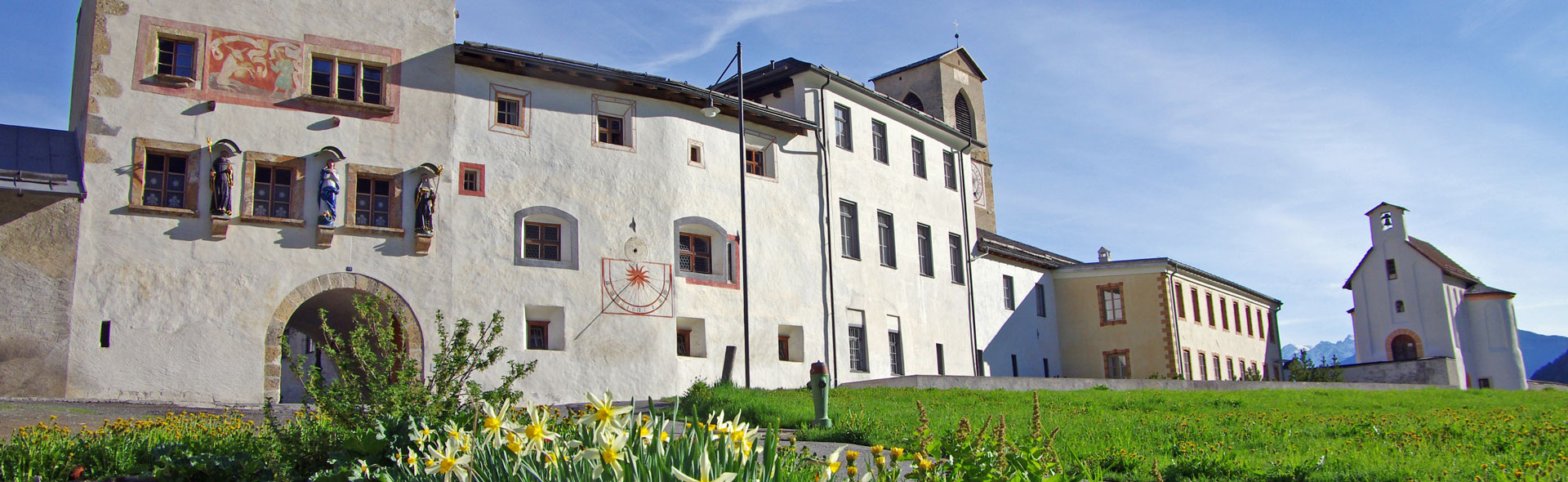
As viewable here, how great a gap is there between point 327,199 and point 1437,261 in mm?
52344

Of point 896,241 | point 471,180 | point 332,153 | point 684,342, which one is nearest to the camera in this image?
point 332,153

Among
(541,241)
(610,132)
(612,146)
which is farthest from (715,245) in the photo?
(541,241)

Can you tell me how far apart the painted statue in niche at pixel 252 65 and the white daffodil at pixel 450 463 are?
17.2m

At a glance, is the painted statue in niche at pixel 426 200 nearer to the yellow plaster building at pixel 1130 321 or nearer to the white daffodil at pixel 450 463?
the white daffodil at pixel 450 463

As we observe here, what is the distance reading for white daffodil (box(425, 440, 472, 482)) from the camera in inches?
204

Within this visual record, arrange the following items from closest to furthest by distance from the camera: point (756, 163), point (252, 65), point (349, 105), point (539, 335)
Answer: point (252, 65)
point (349, 105)
point (539, 335)
point (756, 163)

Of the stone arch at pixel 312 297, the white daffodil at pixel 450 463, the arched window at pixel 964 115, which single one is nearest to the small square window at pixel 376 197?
the stone arch at pixel 312 297

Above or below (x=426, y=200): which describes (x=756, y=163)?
above

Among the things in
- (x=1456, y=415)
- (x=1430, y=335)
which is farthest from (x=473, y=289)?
(x=1430, y=335)

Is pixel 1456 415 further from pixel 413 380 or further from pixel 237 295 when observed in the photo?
pixel 237 295

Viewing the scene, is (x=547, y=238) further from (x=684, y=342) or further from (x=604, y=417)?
(x=604, y=417)

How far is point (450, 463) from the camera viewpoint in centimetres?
518

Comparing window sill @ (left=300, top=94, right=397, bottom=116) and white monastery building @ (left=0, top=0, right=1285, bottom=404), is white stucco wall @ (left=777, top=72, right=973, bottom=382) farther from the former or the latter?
window sill @ (left=300, top=94, right=397, bottom=116)

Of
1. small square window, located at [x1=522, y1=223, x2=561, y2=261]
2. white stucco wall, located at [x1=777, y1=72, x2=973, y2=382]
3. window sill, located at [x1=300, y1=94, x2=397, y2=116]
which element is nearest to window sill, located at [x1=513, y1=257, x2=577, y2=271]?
small square window, located at [x1=522, y1=223, x2=561, y2=261]
